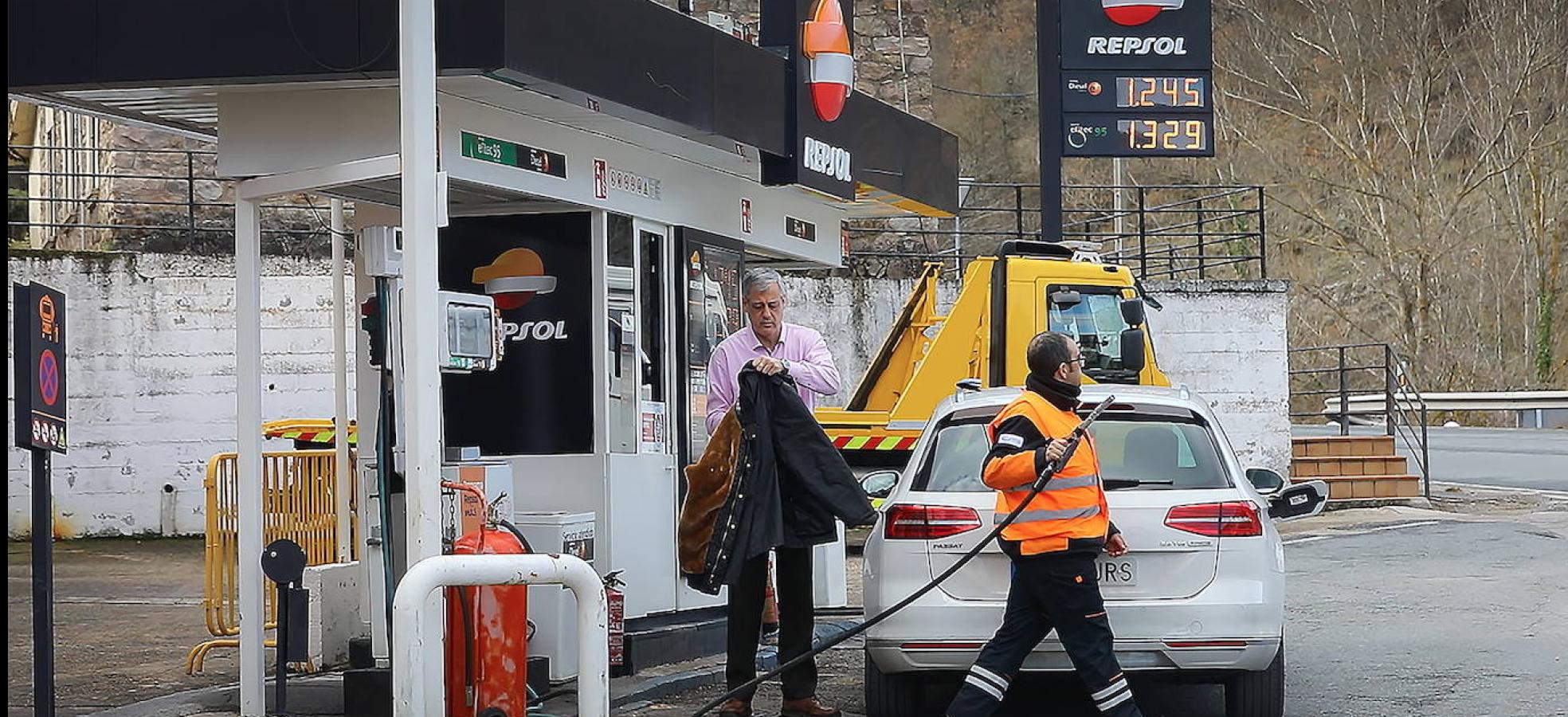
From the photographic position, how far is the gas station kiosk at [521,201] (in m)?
7.61

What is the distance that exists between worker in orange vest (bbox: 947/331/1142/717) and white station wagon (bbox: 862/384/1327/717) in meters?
0.34

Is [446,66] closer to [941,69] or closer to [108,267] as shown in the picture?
[108,267]

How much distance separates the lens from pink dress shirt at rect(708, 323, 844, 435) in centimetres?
883

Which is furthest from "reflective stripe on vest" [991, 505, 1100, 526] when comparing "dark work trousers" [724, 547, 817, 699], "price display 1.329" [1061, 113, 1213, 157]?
"price display 1.329" [1061, 113, 1213, 157]

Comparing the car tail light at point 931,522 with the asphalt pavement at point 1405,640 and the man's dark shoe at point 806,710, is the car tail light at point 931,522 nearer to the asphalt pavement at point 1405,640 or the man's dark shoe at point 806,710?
the man's dark shoe at point 806,710

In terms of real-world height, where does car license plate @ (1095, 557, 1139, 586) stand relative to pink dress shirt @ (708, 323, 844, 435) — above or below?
below

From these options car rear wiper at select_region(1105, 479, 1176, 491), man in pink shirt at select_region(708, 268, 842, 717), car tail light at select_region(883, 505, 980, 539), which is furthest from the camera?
man in pink shirt at select_region(708, 268, 842, 717)

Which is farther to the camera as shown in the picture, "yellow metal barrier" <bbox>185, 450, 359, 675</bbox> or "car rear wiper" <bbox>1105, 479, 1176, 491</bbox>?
"yellow metal barrier" <bbox>185, 450, 359, 675</bbox>

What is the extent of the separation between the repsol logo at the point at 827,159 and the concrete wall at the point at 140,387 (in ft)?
31.4

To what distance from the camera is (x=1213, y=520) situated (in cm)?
778

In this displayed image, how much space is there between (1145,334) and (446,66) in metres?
10.7

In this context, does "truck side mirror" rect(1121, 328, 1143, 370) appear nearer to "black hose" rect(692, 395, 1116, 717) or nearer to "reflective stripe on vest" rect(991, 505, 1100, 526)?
"black hose" rect(692, 395, 1116, 717)

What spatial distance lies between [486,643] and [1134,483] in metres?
2.73

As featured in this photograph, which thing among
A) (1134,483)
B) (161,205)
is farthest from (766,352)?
(161,205)
